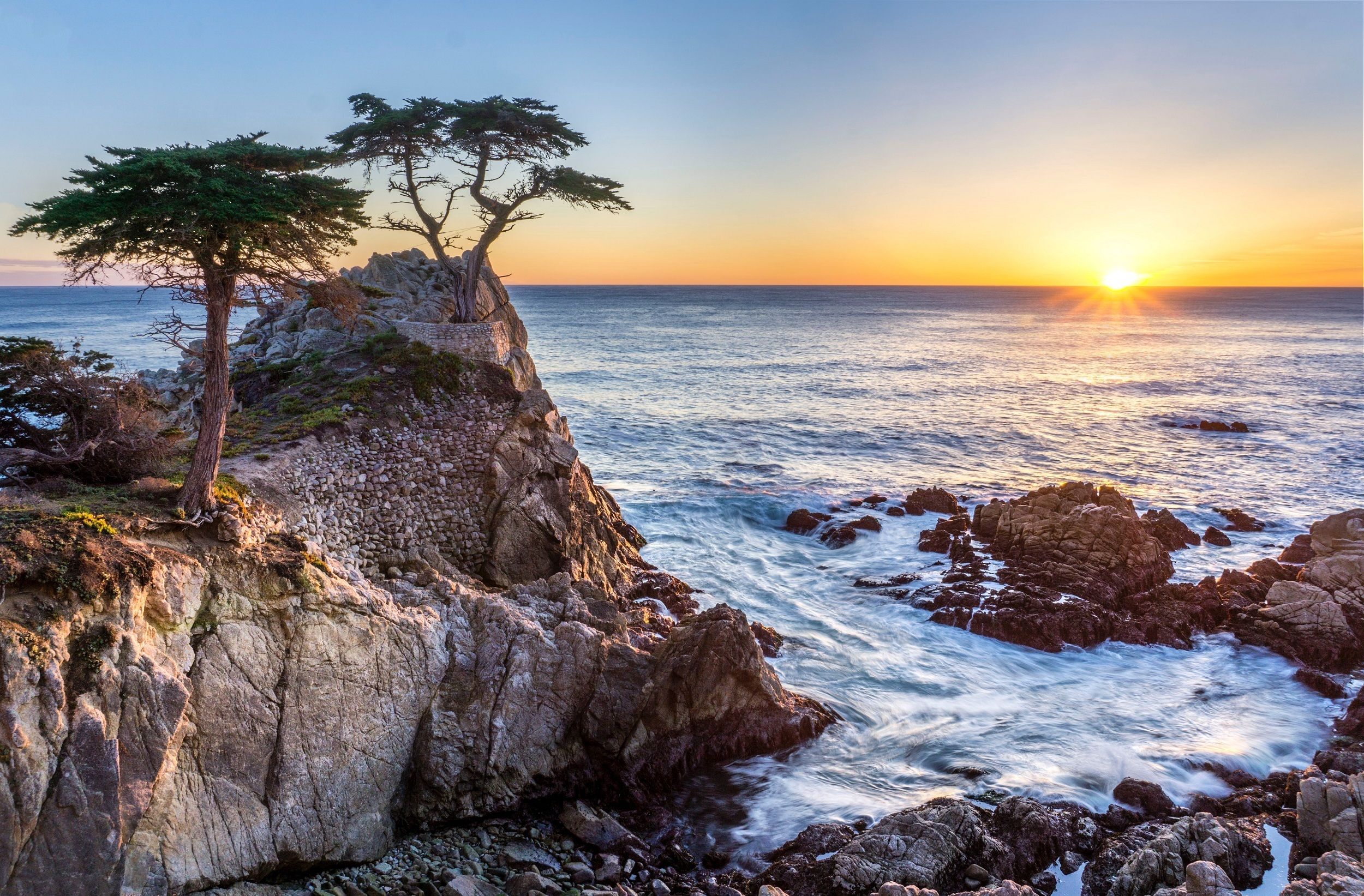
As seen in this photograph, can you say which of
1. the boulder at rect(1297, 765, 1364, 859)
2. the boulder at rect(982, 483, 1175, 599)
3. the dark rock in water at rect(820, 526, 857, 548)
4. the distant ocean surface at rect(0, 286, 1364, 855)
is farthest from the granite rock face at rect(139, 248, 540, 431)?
the boulder at rect(1297, 765, 1364, 859)

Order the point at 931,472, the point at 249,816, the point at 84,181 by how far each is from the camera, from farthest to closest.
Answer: the point at 931,472 → the point at 84,181 → the point at 249,816

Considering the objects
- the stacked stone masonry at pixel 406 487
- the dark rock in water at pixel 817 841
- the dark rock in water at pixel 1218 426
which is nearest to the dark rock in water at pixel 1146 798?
the dark rock in water at pixel 817 841

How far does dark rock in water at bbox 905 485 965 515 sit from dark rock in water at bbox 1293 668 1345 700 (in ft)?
44.9

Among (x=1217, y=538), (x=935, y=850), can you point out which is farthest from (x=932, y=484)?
(x=935, y=850)

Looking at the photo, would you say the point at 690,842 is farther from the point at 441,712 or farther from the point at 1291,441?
the point at 1291,441

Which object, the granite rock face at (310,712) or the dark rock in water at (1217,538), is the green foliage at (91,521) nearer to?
the granite rock face at (310,712)

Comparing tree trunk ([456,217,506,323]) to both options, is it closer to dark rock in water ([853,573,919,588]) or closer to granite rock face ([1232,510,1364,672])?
dark rock in water ([853,573,919,588])

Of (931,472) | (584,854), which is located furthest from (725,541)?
(584,854)

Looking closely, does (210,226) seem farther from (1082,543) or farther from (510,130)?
(1082,543)

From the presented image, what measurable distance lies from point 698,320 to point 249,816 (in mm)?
136544

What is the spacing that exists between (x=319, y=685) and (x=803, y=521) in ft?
68.8

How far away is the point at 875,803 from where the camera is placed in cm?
1457

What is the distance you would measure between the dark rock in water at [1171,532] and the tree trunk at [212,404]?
88.7ft

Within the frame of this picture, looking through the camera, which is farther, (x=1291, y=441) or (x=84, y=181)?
(x=1291, y=441)
